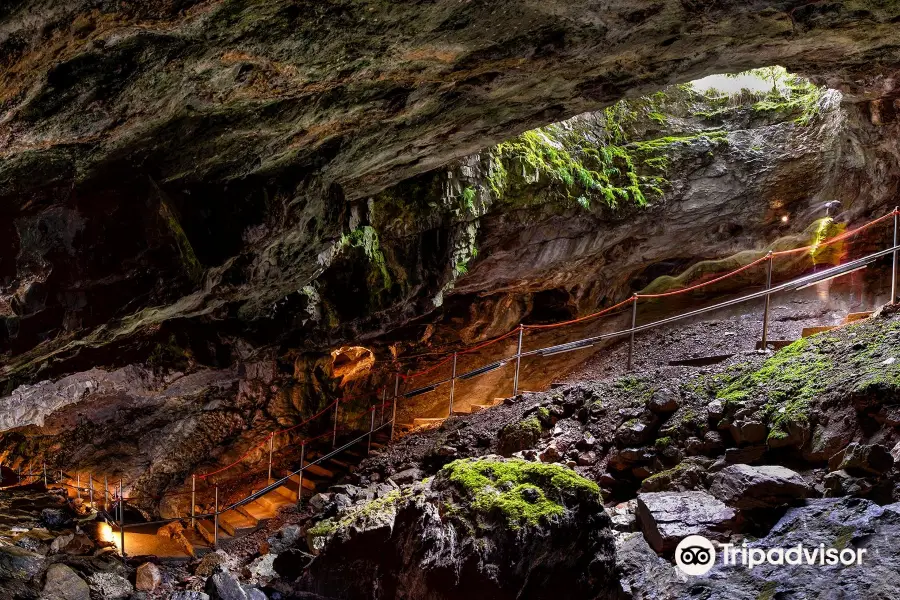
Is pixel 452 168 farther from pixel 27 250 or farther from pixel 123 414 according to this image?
pixel 123 414

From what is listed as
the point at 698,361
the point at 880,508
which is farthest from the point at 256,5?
the point at 698,361

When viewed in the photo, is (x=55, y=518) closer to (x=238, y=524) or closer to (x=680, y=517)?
(x=238, y=524)

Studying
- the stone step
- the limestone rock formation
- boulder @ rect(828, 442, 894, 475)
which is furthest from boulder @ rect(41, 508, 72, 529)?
boulder @ rect(828, 442, 894, 475)

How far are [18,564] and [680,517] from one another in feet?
27.2

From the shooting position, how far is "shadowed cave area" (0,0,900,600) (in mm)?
3766

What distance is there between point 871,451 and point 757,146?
31.4ft

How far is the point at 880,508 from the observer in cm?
347

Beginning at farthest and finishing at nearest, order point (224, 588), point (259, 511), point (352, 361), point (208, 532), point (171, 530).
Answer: point (352, 361) → point (171, 530) → point (259, 511) → point (208, 532) → point (224, 588)

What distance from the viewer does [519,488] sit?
4844 millimetres

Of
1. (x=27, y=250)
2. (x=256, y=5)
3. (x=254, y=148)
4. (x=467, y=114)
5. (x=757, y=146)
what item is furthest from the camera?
(x=757, y=146)

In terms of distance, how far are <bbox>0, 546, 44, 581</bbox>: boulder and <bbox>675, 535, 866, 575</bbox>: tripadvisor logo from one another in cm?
807

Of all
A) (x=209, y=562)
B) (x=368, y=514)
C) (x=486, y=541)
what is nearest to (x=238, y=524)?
(x=209, y=562)

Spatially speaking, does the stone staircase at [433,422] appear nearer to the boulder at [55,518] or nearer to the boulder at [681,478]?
the boulder at [681,478]

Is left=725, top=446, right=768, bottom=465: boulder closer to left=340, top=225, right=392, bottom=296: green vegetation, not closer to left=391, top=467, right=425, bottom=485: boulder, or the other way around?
left=391, top=467, right=425, bottom=485: boulder
